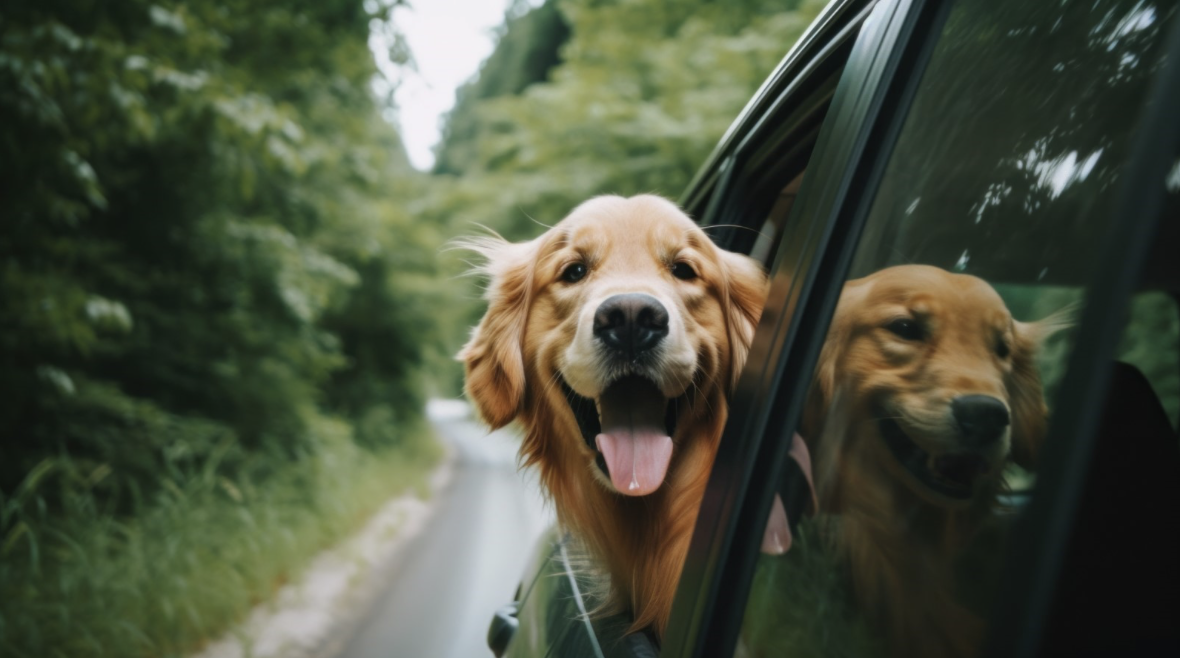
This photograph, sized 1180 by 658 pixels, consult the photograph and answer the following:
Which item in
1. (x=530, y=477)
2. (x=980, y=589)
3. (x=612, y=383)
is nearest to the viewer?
(x=980, y=589)

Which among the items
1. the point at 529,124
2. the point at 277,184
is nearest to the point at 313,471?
the point at 277,184

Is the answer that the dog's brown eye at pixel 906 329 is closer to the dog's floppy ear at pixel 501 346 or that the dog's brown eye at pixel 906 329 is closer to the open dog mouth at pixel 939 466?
the open dog mouth at pixel 939 466

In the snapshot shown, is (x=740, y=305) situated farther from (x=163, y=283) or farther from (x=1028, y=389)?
(x=163, y=283)

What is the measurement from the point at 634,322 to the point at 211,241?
666 cm

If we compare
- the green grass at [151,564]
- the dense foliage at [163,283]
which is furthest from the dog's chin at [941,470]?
the green grass at [151,564]

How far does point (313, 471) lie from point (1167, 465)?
9.23 metres

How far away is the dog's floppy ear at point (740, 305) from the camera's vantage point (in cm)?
194

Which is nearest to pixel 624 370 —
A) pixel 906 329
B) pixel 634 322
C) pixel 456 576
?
pixel 634 322

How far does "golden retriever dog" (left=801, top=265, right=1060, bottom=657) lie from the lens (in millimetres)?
819

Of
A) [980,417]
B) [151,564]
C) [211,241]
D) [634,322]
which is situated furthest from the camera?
[211,241]

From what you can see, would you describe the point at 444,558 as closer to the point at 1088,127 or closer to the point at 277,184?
the point at 277,184

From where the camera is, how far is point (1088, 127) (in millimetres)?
812

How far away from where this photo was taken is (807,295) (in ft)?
3.90

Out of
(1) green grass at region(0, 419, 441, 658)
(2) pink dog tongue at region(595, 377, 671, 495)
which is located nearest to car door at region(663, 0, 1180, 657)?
(2) pink dog tongue at region(595, 377, 671, 495)
